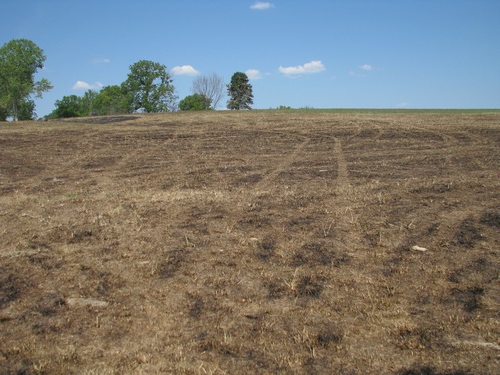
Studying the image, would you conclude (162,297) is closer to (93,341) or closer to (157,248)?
(93,341)

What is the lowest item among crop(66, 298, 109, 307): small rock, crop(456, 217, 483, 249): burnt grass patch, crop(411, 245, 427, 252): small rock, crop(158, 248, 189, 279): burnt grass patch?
crop(66, 298, 109, 307): small rock

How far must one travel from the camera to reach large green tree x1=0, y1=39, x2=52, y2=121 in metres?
44.9

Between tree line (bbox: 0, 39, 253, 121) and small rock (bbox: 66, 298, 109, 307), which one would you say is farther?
tree line (bbox: 0, 39, 253, 121)

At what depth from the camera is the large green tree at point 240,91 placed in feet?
297

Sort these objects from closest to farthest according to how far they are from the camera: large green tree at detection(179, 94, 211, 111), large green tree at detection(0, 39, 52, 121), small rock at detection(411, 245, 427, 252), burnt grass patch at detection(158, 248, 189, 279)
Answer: burnt grass patch at detection(158, 248, 189, 279), small rock at detection(411, 245, 427, 252), large green tree at detection(0, 39, 52, 121), large green tree at detection(179, 94, 211, 111)

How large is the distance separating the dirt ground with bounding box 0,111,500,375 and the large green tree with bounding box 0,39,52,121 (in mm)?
39350

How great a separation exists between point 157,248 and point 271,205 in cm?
290

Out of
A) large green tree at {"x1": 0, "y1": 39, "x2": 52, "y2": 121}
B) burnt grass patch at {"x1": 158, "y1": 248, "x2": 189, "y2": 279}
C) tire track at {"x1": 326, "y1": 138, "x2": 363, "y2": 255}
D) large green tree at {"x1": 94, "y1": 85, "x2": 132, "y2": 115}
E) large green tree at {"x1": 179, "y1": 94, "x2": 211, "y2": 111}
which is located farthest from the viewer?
large green tree at {"x1": 179, "y1": 94, "x2": 211, "y2": 111}

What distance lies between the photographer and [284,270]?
5.43 metres

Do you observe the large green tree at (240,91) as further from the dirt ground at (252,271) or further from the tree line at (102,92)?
the dirt ground at (252,271)

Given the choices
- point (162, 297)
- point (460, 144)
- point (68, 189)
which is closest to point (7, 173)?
point (68, 189)

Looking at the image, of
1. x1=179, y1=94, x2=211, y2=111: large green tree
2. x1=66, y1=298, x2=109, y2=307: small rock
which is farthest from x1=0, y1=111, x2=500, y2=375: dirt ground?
x1=179, y1=94, x2=211, y2=111: large green tree

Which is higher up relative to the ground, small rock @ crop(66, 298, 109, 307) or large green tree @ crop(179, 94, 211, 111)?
large green tree @ crop(179, 94, 211, 111)

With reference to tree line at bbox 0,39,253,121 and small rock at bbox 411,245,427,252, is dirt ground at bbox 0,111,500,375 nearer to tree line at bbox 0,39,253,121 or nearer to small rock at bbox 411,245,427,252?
small rock at bbox 411,245,427,252
